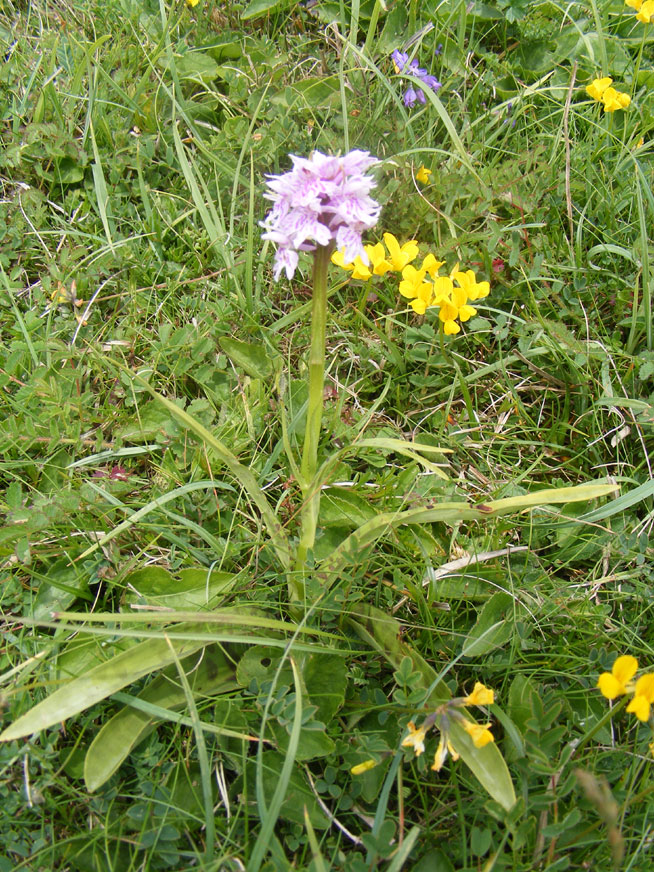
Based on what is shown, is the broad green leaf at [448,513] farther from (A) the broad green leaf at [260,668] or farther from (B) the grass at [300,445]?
(A) the broad green leaf at [260,668]

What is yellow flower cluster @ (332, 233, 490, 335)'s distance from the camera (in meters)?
2.16

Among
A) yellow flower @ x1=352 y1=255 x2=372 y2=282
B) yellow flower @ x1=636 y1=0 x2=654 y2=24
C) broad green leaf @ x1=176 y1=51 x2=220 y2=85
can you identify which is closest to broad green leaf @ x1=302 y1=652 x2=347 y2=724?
yellow flower @ x1=352 y1=255 x2=372 y2=282

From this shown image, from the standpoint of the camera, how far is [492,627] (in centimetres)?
171

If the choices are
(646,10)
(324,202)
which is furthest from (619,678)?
(646,10)

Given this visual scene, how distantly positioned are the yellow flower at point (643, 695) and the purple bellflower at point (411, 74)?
2.51 metres

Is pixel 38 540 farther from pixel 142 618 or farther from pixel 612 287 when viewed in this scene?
pixel 612 287

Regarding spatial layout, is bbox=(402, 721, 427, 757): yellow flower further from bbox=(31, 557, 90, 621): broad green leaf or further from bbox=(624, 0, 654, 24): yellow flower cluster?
bbox=(624, 0, 654, 24): yellow flower cluster

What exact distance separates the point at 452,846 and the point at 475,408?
4.67 ft

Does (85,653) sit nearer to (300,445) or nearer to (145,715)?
(145,715)

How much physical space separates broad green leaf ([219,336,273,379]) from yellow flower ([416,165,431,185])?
1032 mm

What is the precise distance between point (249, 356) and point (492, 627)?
49.0 inches

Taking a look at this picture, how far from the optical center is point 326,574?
1741mm

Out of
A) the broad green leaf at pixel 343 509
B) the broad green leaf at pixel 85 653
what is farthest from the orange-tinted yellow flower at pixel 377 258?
the broad green leaf at pixel 85 653

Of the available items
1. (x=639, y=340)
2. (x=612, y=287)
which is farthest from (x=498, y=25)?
(x=639, y=340)
